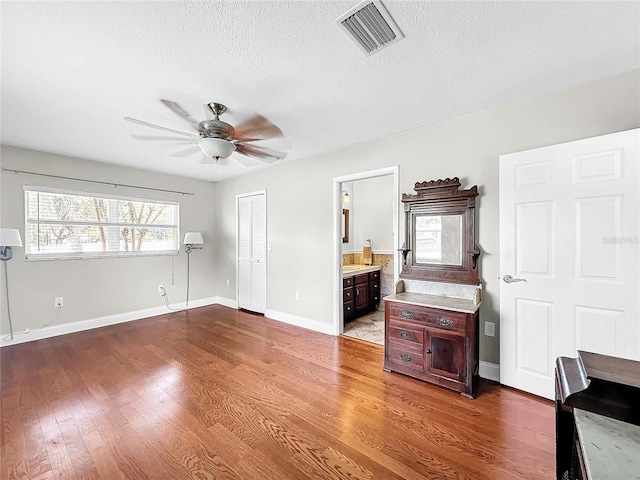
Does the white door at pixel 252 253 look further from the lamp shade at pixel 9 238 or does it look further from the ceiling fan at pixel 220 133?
the lamp shade at pixel 9 238

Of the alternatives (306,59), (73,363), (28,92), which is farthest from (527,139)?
(73,363)

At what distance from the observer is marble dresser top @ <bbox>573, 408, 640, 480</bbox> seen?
1.85 feet

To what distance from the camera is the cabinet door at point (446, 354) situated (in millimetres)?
2295

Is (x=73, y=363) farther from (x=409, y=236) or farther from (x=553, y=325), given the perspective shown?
(x=553, y=325)

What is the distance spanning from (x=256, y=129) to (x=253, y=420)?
2514mm

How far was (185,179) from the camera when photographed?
517 centimetres

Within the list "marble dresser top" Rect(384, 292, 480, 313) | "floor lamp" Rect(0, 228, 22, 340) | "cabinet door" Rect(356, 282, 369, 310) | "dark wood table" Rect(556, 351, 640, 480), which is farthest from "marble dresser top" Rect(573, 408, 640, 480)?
"floor lamp" Rect(0, 228, 22, 340)

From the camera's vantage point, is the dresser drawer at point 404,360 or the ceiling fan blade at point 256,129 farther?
the ceiling fan blade at point 256,129

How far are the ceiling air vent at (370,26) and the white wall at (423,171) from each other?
1.43 metres

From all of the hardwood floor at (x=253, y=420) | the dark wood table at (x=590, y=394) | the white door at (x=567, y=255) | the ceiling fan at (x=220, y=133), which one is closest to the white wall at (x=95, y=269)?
the hardwood floor at (x=253, y=420)

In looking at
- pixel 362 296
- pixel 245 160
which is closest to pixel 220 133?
pixel 245 160

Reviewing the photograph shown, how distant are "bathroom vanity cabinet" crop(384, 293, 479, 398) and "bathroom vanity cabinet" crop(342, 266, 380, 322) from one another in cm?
144

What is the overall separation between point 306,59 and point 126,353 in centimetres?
352

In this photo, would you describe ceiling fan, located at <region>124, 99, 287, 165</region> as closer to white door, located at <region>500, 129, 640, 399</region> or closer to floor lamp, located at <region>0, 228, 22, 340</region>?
white door, located at <region>500, 129, 640, 399</region>
